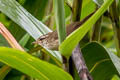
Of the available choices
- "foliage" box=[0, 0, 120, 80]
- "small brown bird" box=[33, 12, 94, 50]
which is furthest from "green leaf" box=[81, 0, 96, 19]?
"small brown bird" box=[33, 12, 94, 50]

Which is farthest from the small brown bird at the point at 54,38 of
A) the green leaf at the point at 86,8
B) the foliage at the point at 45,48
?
the green leaf at the point at 86,8

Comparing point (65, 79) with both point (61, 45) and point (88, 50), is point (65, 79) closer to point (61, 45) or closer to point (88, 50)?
point (61, 45)

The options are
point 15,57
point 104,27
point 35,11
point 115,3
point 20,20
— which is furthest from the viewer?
point 104,27

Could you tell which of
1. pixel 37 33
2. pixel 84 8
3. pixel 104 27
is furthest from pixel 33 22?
pixel 104 27

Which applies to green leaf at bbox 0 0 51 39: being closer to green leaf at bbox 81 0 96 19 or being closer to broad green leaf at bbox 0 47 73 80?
broad green leaf at bbox 0 47 73 80

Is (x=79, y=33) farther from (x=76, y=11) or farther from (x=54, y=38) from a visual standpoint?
(x=76, y=11)

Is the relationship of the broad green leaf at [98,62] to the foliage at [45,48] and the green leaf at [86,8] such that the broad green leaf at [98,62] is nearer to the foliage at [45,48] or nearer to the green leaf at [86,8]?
the foliage at [45,48]
